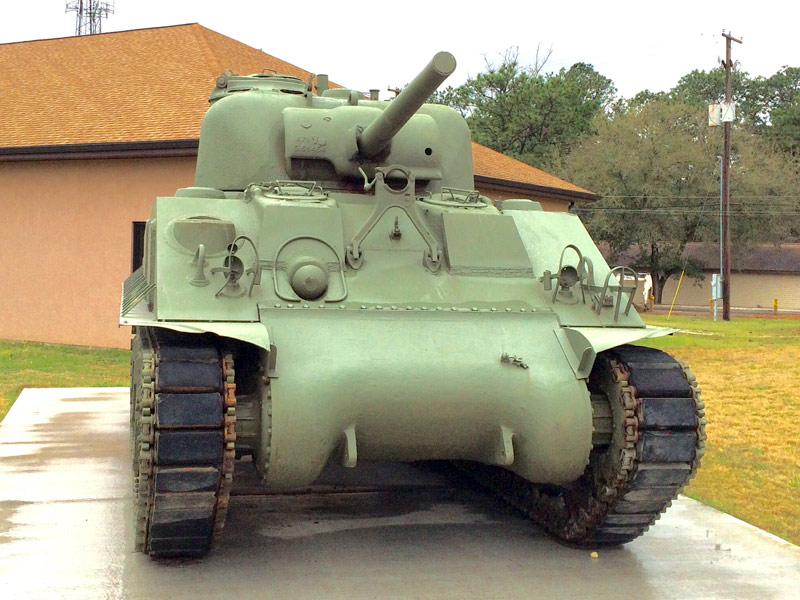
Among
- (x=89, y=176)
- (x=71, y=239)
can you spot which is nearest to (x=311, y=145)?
(x=89, y=176)

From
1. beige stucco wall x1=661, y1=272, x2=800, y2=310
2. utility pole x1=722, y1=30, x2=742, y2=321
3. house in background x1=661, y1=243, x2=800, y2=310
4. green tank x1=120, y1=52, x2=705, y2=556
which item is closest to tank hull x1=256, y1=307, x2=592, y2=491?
green tank x1=120, y1=52, x2=705, y2=556

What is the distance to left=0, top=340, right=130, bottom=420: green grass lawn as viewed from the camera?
531 inches

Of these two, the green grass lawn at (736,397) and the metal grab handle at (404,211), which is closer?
the metal grab handle at (404,211)

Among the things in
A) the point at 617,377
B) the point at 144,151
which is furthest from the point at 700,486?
the point at 144,151

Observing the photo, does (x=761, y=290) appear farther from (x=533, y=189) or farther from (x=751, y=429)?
(x=751, y=429)

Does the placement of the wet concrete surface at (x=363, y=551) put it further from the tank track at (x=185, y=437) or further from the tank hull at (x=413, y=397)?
the tank hull at (x=413, y=397)

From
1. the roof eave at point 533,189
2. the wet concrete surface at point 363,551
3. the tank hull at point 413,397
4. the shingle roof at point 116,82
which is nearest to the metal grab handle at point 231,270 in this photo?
the tank hull at point 413,397

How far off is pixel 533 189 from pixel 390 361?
16450 mm

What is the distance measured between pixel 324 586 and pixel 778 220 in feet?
129

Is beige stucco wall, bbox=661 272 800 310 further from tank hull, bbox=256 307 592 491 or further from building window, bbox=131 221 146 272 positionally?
tank hull, bbox=256 307 592 491

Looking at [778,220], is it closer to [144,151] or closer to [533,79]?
[533,79]

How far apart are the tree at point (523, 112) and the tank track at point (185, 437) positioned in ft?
123

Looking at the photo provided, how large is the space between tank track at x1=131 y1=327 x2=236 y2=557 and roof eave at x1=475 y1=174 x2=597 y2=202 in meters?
14.4

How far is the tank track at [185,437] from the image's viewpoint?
493 cm
